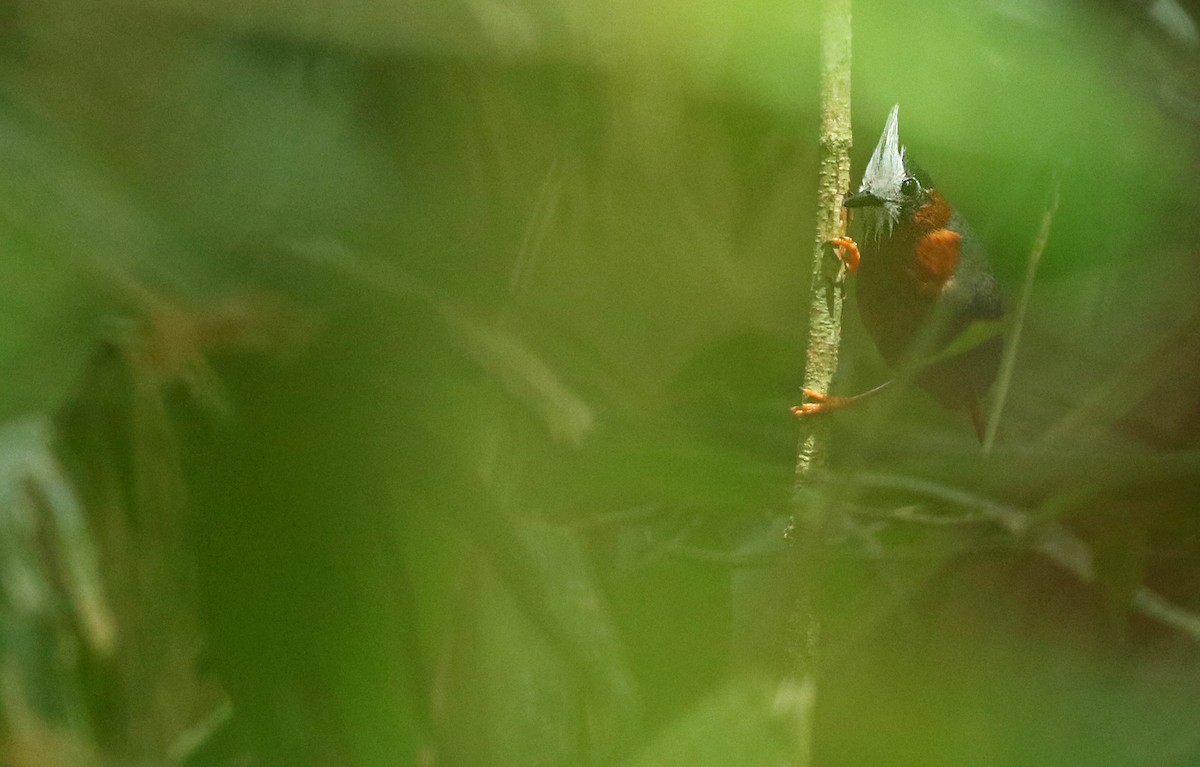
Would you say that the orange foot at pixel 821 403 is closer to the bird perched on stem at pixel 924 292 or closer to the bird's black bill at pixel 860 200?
the bird perched on stem at pixel 924 292

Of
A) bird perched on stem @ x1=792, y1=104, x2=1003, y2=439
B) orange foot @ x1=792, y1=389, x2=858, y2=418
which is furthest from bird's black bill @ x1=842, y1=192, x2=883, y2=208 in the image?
orange foot @ x1=792, y1=389, x2=858, y2=418

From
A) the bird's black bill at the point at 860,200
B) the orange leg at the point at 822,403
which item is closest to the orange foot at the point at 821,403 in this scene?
the orange leg at the point at 822,403

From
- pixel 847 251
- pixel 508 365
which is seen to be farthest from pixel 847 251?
pixel 508 365

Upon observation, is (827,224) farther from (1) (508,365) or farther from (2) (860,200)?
(1) (508,365)

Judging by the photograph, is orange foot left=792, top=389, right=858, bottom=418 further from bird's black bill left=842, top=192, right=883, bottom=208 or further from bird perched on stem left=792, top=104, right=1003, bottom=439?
bird's black bill left=842, top=192, right=883, bottom=208

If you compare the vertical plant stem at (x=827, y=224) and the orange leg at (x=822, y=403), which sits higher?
the vertical plant stem at (x=827, y=224)

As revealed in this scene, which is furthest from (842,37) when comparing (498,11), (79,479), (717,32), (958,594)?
(79,479)
